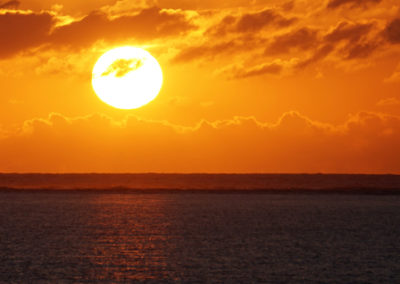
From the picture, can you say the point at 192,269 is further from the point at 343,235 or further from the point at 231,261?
the point at 343,235

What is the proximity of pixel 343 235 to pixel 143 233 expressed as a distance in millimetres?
22848

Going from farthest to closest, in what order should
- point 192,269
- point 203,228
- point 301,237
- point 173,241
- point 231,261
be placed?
1. point 203,228
2. point 301,237
3. point 173,241
4. point 231,261
5. point 192,269

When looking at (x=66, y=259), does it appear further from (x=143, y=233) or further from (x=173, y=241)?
(x=143, y=233)

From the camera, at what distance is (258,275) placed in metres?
54.3

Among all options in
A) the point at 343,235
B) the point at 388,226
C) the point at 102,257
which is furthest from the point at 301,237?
the point at 102,257

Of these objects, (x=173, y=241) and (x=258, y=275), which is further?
(x=173, y=241)

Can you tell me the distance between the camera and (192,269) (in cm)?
5716

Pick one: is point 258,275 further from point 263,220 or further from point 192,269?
point 263,220

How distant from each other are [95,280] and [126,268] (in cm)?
609

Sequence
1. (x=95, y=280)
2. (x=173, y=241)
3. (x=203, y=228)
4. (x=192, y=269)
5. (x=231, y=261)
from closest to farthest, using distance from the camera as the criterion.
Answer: (x=95, y=280) < (x=192, y=269) < (x=231, y=261) < (x=173, y=241) < (x=203, y=228)

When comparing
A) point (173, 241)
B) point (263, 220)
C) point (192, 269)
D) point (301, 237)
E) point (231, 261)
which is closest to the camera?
point (192, 269)

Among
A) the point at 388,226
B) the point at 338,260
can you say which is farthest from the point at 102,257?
the point at 388,226

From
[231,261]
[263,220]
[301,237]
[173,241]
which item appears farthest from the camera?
[263,220]

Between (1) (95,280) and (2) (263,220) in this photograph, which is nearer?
(1) (95,280)
